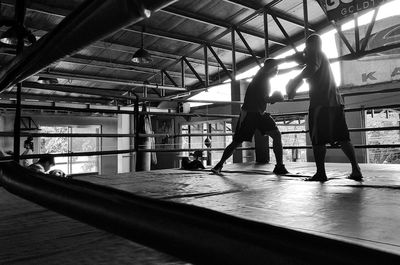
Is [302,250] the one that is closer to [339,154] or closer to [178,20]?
[178,20]

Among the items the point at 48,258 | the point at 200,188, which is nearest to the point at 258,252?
the point at 48,258

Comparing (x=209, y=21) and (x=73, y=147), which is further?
(x=73, y=147)

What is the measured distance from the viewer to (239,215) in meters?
1.30

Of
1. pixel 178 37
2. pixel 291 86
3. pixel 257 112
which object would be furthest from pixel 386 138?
pixel 291 86

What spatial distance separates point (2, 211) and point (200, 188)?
1.09 metres

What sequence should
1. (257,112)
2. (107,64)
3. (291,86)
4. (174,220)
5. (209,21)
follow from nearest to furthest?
(174,220), (291,86), (257,112), (209,21), (107,64)

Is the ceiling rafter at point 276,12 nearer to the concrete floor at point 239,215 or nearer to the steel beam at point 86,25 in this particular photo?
the concrete floor at point 239,215

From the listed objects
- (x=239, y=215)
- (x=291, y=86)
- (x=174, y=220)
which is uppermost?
(x=291, y=86)

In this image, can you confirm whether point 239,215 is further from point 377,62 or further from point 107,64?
point 107,64

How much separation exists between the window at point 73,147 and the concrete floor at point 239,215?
10500 millimetres

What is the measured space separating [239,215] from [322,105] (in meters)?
1.48

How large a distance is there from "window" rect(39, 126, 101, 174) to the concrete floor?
34.4 feet

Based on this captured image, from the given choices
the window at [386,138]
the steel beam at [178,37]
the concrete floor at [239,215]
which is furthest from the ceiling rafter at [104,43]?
the window at [386,138]

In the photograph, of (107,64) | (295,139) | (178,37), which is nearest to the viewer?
(178,37)
